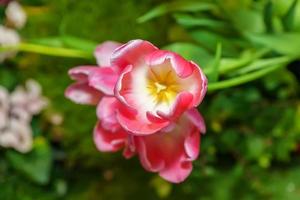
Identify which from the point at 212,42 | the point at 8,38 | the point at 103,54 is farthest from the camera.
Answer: the point at 8,38

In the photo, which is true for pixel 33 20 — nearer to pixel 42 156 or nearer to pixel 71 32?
pixel 71 32

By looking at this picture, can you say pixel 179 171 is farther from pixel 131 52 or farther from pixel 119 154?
pixel 119 154

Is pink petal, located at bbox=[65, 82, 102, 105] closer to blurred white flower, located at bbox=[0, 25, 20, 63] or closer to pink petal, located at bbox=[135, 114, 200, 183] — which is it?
pink petal, located at bbox=[135, 114, 200, 183]

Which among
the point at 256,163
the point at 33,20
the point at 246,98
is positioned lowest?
the point at 256,163

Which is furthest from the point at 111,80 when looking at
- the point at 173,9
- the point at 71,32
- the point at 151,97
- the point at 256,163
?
the point at 256,163

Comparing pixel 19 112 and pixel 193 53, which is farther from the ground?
Result: pixel 193 53

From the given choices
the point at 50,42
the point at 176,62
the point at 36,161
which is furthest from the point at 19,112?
the point at 176,62

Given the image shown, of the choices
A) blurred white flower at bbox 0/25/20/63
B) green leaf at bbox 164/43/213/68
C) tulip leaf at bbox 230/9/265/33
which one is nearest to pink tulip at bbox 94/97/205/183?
green leaf at bbox 164/43/213/68
